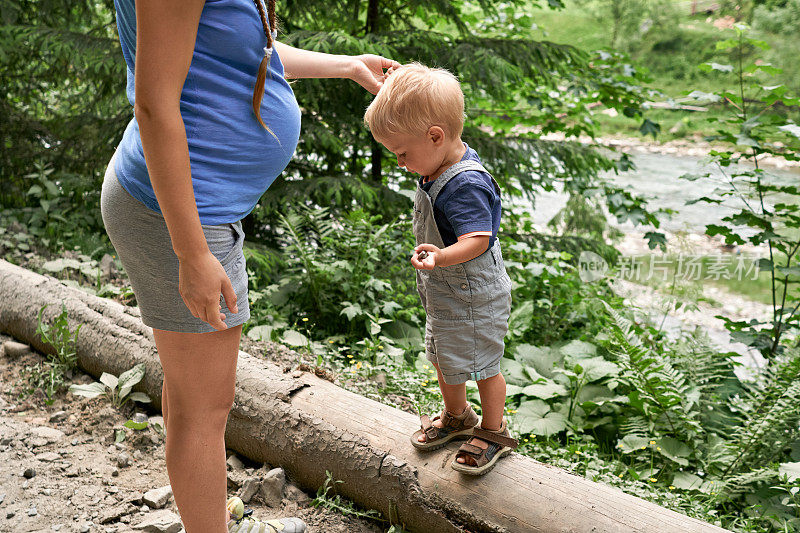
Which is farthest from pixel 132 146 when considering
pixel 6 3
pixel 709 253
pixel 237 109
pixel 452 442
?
pixel 709 253

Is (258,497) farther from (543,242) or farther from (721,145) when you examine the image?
(721,145)

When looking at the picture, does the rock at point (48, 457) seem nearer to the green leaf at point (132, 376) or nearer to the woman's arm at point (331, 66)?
the green leaf at point (132, 376)

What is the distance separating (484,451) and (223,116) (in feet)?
4.29

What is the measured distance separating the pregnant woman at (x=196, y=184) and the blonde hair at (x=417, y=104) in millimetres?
306

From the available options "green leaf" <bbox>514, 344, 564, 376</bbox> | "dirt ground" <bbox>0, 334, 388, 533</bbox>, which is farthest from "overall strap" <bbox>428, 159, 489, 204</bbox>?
"green leaf" <bbox>514, 344, 564, 376</bbox>

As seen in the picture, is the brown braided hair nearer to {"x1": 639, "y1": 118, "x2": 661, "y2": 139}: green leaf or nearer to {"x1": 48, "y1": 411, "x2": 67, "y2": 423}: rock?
{"x1": 48, "y1": 411, "x2": 67, "y2": 423}: rock

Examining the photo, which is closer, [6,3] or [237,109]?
[237,109]

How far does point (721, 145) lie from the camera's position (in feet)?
46.7

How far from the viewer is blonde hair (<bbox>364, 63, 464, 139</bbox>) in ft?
5.58

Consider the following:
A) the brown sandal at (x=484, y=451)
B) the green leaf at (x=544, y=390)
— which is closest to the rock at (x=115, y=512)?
the brown sandal at (x=484, y=451)

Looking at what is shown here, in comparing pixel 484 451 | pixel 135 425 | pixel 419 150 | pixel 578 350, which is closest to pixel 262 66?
pixel 419 150

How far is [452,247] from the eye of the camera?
1681 millimetres

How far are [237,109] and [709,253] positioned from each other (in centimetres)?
888

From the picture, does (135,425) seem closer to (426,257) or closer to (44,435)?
(44,435)
